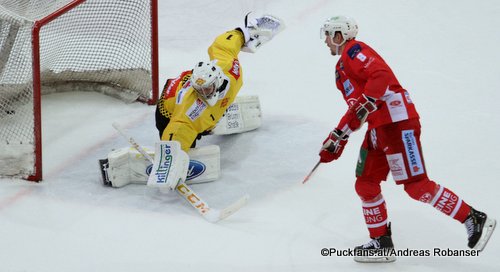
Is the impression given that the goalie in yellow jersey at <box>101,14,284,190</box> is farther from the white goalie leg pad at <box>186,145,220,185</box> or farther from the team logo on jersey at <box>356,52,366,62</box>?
the team logo on jersey at <box>356,52,366,62</box>

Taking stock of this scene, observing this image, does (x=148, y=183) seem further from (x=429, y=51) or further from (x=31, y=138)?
(x=429, y=51)

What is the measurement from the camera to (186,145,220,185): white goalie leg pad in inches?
192

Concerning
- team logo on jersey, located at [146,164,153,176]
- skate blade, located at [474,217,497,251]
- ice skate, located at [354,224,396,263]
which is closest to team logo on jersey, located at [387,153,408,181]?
ice skate, located at [354,224,396,263]

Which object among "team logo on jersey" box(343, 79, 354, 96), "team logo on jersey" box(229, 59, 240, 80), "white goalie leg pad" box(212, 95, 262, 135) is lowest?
"white goalie leg pad" box(212, 95, 262, 135)

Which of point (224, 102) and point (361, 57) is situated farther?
point (224, 102)

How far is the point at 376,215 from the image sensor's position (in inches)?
163

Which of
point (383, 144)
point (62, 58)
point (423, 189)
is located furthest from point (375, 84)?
point (62, 58)

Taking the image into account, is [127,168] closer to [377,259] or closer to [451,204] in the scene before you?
[377,259]

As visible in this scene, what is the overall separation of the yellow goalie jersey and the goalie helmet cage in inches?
25.9

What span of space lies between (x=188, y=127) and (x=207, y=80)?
0.88ft

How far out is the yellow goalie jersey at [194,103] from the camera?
15.8ft

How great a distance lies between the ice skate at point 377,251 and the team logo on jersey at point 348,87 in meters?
0.65

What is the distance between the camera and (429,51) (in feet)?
21.2

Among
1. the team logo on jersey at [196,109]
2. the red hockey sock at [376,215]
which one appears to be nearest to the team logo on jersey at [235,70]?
the team logo on jersey at [196,109]
